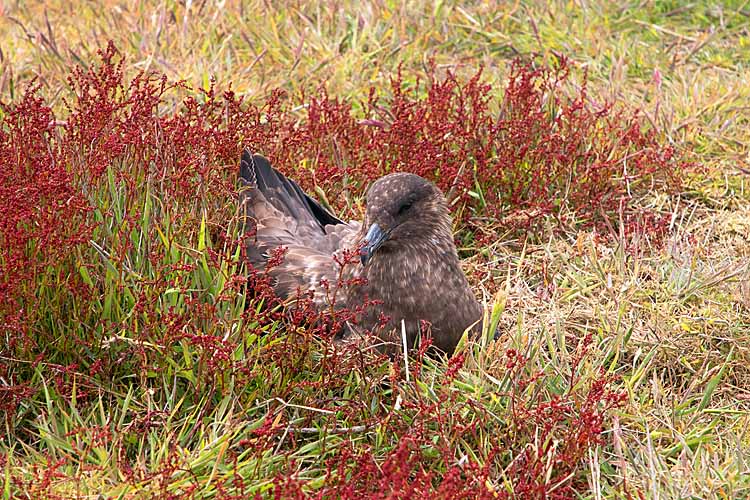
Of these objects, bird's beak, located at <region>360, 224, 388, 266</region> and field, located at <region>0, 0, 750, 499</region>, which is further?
bird's beak, located at <region>360, 224, 388, 266</region>

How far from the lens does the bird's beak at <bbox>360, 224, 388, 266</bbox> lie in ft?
12.4

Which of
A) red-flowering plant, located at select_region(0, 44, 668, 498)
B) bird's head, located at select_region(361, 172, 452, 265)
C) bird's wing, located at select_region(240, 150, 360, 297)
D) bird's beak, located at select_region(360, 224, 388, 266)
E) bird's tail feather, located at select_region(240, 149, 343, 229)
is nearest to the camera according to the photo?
red-flowering plant, located at select_region(0, 44, 668, 498)

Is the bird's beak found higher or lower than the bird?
higher

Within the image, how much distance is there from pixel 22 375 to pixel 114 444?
23.4 inches

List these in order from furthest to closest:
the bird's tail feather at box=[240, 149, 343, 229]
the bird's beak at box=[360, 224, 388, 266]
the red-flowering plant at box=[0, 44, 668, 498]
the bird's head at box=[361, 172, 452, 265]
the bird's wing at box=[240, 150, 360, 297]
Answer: the bird's tail feather at box=[240, 149, 343, 229] → the bird's wing at box=[240, 150, 360, 297] → the bird's head at box=[361, 172, 452, 265] → the bird's beak at box=[360, 224, 388, 266] → the red-flowering plant at box=[0, 44, 668, 498]

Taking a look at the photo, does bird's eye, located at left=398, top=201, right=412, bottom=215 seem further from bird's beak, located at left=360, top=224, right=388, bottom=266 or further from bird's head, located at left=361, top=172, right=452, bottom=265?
bird's beak, located at left=360, top=224, right=388, bottom=266

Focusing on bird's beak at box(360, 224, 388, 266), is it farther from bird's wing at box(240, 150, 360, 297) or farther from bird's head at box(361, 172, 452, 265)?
bird's wing at box(240, 150, 360, 297)

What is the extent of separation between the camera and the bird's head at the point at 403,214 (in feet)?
13.0

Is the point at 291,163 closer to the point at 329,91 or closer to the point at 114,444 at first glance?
the point at 329,91

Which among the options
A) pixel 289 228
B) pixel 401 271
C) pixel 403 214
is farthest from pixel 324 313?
pixel 289 228

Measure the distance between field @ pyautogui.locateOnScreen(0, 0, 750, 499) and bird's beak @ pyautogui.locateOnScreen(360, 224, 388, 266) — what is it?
0.30 m

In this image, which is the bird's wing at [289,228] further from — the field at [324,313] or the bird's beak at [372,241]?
the bird's beak at [372,241]

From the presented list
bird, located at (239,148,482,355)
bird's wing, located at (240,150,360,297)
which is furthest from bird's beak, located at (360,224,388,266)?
bird's wing, located at (240,150,360,297)

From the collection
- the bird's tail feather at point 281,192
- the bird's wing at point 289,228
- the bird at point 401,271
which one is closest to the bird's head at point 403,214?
the bird at point 401,271
